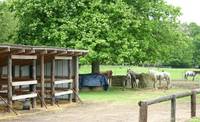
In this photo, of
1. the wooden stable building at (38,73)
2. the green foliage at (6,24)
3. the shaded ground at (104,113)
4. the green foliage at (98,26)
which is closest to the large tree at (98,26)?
the green foliage at (98,26)

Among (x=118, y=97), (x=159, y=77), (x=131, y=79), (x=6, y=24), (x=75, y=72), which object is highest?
(x=6, y=24)

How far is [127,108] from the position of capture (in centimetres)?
2198

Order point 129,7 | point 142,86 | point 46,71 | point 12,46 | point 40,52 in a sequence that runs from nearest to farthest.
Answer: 1. point 12,46
2. point 40,52
3. point 46,71
4. point 129,7
5. point 142,86

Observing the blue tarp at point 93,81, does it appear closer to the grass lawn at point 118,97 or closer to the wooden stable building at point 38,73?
the grass lawn at point 118,97

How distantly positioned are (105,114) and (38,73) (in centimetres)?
743

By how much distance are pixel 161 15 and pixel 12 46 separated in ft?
67.1

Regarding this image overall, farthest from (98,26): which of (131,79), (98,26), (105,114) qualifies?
(105,114)

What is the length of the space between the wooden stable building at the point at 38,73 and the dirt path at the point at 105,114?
139 cm

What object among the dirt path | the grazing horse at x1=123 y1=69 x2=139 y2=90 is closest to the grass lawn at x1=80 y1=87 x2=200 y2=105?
the dirt path

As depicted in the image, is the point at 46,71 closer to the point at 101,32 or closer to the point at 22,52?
the point at 22,52

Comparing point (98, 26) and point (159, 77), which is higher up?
point (98, 26)

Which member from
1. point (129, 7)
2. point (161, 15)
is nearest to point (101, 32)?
point (129, 7)

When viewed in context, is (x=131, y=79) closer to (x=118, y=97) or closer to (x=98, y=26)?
(x=98, y=26)

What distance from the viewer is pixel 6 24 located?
45562mm
